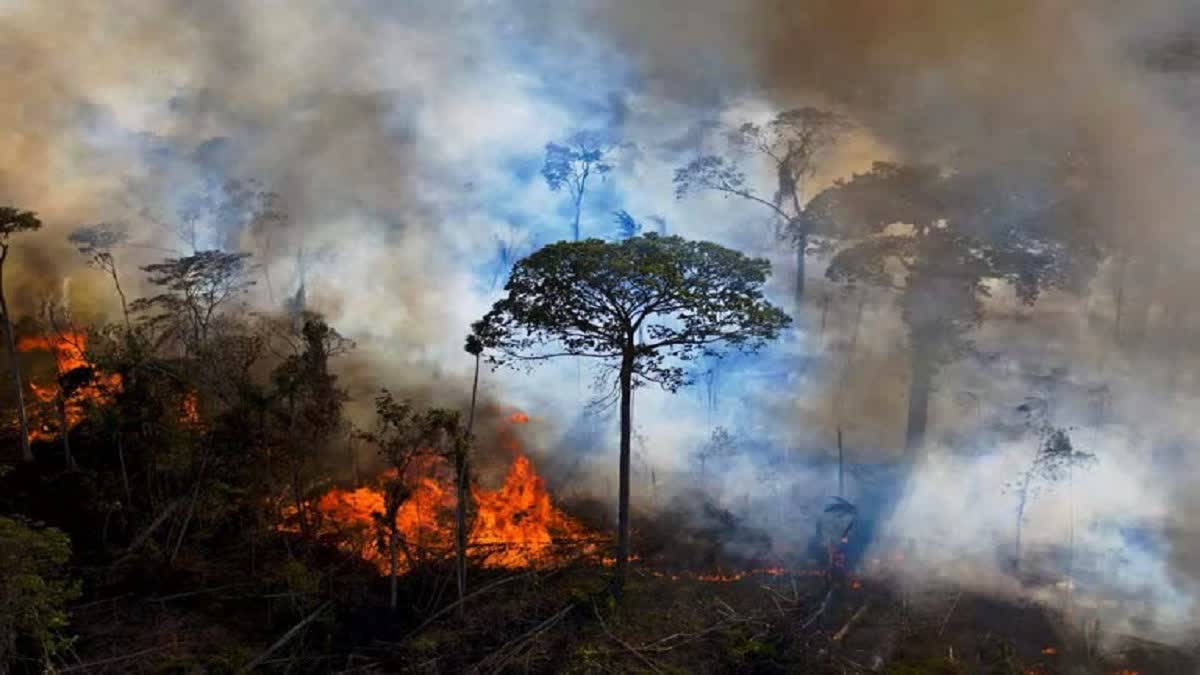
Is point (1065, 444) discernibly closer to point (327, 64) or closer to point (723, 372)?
point (723, 372)

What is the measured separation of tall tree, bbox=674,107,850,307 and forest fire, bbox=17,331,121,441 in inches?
1051

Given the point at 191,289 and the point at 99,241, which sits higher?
the point at 99,241

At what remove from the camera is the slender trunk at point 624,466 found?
61.6ft

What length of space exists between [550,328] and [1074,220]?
70.6ft

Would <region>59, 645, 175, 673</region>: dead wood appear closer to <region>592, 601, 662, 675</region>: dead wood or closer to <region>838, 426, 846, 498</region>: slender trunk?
<region>592, 601, 662, 675</region>: dead wood

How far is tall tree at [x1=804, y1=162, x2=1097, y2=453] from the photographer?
83.9 ft

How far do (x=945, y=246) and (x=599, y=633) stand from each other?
16589 millimetres

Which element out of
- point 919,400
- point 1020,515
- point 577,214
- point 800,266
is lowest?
point 1020,515

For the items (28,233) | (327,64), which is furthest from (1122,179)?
(28,233)

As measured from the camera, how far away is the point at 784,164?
38.2 metres

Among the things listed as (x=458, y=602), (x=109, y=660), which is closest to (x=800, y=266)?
(x=458, y=602)

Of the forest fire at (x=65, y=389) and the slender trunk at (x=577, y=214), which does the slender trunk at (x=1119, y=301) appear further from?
the forest fire at (x=65, y=389)

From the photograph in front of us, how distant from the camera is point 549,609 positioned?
64.8ft

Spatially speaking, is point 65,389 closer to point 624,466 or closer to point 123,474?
point 123,474
